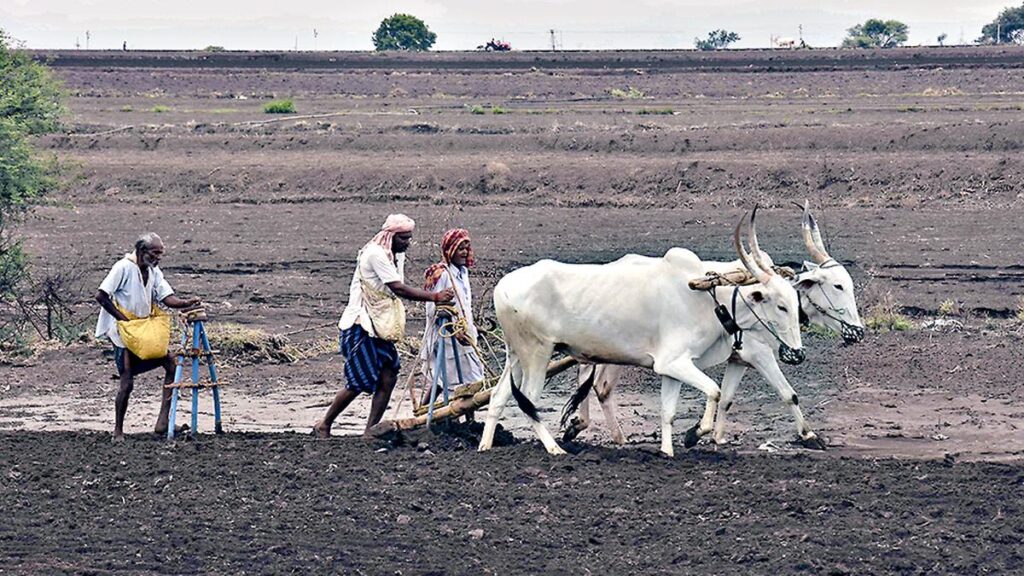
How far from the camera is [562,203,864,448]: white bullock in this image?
1193 cm

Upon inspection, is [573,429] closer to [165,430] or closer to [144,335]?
[165,430]

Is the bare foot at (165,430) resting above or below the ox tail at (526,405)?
below

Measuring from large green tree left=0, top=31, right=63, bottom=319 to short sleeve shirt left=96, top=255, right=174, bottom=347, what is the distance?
21.2 feet

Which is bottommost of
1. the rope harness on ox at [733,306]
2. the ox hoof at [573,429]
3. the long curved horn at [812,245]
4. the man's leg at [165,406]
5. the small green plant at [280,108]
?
the ox hoof at [573,429]

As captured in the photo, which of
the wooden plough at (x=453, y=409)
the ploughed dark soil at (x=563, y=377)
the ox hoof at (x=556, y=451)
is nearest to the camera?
the ploughed dark soil at (x=563, y=377)

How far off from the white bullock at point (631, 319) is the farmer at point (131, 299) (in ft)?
7.52

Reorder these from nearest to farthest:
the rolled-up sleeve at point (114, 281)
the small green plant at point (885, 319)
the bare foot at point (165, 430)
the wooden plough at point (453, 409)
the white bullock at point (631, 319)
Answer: the white bullock at point (631, 319), the rolled-up sleeve at point (114, 281), the wooden plough at point (453, 409), the bare foot at point (165, 430), the small green plant at point (885, 319)

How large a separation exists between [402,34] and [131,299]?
6716cm

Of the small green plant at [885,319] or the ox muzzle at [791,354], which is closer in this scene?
the ox muzzle at [791,354]

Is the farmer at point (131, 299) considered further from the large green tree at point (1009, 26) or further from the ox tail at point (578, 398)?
the large green tree at point (1009, 26)

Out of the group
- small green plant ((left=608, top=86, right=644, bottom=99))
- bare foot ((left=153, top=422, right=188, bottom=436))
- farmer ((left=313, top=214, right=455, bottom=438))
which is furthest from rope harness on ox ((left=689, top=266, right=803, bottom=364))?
small green plant ((left=608, top=86, right=644, bottom=99))

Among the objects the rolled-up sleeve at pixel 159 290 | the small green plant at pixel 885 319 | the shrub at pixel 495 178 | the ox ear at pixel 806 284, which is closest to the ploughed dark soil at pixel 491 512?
the rolled-up sleeve at pixel 159 290

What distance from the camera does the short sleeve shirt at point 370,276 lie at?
37.4 ft

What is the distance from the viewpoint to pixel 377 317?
11516mm
